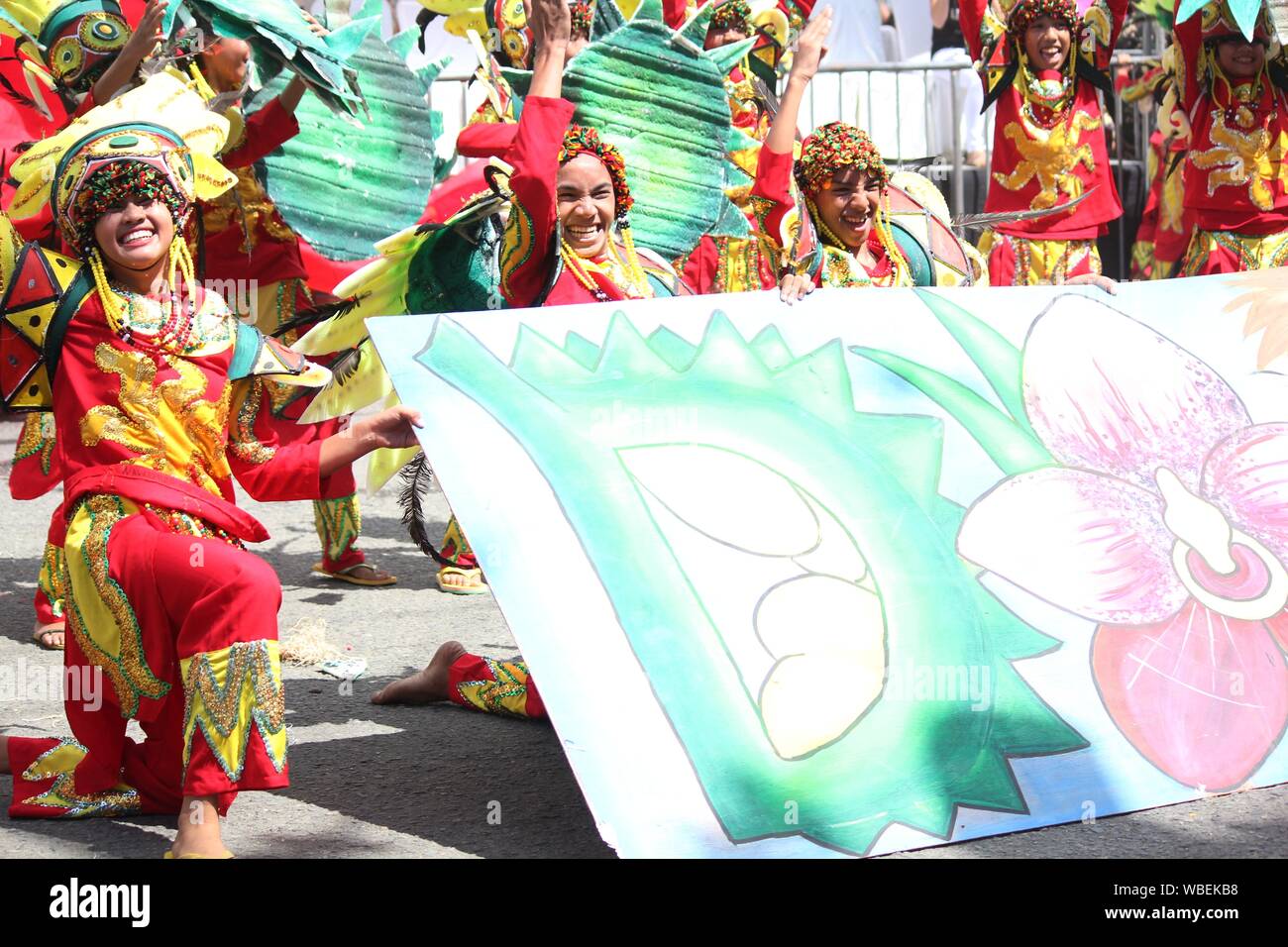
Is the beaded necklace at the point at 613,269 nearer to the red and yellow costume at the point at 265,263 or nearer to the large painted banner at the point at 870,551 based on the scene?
the large painted banner at the point at 870,551

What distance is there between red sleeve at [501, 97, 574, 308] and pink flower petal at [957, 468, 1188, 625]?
1.14 m

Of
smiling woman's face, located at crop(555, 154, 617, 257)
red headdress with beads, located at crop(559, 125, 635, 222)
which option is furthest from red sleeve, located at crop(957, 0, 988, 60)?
smiling woman's face, located at crop(555, 154, 617, 257)

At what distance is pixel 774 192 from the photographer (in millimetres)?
4590

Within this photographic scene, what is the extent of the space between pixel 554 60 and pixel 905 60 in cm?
731

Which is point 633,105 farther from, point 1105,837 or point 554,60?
point 1105,837

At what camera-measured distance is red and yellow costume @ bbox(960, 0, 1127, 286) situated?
7309mm

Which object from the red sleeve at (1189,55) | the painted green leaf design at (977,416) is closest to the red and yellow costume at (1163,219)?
the red sleeve at (1189,55)

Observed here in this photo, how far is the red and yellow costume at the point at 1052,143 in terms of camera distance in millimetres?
7309

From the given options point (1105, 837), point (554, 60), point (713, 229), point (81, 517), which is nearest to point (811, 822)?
point (1105, 837)

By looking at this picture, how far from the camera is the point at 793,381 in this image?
3809 mm

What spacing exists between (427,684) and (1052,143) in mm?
4210

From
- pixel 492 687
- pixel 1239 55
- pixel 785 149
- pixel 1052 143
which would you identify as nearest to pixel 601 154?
pixel 785 149

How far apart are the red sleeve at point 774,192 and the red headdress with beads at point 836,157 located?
107 millimetres

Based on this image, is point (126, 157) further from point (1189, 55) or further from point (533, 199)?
point (1189, 55)
